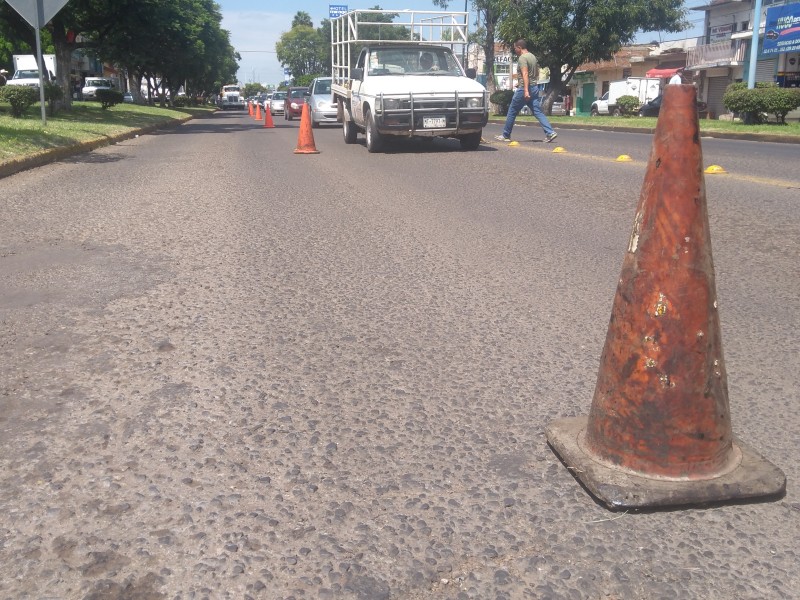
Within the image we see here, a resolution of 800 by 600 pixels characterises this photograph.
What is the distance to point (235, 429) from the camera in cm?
289

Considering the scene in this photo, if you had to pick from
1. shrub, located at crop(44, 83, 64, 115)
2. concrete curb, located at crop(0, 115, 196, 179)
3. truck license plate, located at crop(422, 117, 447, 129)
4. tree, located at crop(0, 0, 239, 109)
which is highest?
tree, located at crop(0, 0, 239, 109)

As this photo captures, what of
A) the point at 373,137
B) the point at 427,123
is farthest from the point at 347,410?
the point at 373,137

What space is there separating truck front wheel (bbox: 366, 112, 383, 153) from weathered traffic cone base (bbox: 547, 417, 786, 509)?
38.6 ft

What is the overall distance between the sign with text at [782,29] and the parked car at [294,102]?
900 inches

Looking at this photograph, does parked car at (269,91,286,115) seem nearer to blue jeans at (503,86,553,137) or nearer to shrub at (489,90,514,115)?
shrub at (489,90,514,115)

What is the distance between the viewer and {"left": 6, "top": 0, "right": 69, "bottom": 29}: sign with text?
13672mm

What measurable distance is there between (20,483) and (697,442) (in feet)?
6.85

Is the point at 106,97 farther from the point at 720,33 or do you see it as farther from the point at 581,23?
the point at 720,33

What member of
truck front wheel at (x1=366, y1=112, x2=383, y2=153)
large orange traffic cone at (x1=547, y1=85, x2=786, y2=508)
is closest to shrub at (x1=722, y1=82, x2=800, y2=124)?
truck front wheel at (x1=366, y1=112, x2=383, y2=153)

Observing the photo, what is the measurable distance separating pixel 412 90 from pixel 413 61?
149 cm

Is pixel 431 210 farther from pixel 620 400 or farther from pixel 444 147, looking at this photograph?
pixel 444 147

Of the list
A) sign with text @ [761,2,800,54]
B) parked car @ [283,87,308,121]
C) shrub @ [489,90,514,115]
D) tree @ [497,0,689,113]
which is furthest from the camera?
shrub @ [489,90,514,115]

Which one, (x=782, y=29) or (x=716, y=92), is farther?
(x=716, y=92)

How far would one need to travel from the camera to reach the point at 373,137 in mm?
13953
